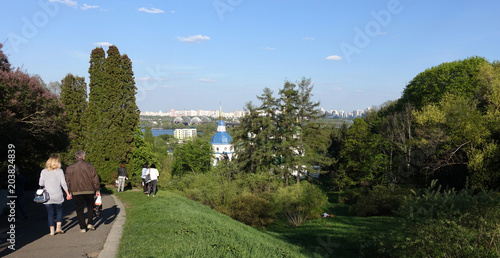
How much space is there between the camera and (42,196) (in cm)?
785

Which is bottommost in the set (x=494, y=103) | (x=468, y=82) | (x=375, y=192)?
(x=375, y=192)

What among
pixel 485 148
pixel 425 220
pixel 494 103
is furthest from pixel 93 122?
pixel 494 103

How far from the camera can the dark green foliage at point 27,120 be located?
11.9 m

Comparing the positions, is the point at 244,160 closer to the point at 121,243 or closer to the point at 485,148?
the point at 485,148

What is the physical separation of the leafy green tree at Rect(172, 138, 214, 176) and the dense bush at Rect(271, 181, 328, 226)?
31.1m

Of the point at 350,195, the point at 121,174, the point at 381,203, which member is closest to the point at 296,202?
the point at 381,203

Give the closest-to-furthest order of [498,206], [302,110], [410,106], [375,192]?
[498,206], [375,192], [410,106], [302,110]

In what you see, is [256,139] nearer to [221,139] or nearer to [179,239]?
[221,139]

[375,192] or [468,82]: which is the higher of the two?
[468,82]

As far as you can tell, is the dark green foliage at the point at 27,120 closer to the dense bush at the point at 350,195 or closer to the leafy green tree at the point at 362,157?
the dense bush at the point at 350,195

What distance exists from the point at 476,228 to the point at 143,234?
8229mm

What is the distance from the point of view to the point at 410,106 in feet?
140

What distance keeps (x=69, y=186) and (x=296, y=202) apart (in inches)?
728

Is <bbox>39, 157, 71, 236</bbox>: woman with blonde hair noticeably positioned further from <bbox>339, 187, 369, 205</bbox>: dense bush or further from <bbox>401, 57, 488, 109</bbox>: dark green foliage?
<bbox>401, 57, 488, 109</bbox>: dark green foliage
